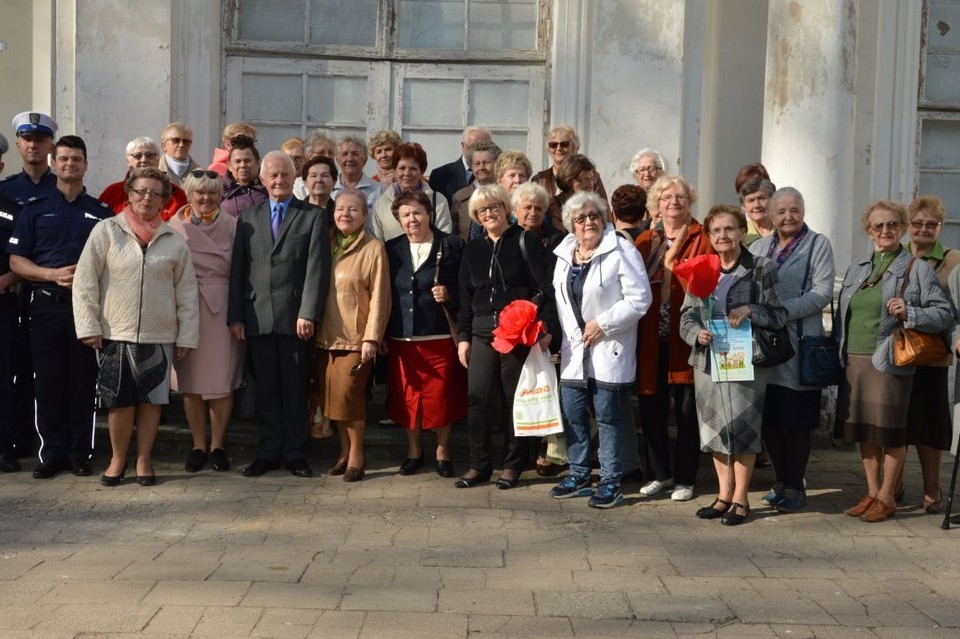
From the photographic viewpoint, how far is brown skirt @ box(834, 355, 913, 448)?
23.9 ft

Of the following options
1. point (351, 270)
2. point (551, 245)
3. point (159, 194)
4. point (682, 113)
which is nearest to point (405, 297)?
point (351, 270)

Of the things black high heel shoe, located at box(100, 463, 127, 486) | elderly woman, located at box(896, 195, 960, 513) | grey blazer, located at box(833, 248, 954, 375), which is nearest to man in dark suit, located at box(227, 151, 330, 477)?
black high heel shoe, located at box(100, 463, 127, 486)

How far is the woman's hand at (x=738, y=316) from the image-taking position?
23.6 ft

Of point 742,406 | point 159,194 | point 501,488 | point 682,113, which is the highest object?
point 682,113

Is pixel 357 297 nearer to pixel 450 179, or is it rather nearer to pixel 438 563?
pixel 450 179

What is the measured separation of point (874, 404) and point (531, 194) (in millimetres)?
2258

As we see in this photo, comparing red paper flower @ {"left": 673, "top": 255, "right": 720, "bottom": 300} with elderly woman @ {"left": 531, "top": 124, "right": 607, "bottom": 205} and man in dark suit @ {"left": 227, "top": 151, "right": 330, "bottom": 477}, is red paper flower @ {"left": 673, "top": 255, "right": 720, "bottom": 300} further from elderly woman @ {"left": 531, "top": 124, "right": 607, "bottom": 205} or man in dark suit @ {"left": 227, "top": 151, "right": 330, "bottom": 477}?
man in dark suit @ {"left": 227, "top": 151, "right": 330, "bottom": 477}

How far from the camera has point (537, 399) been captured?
770 centimetres

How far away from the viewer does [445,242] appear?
8148 mm

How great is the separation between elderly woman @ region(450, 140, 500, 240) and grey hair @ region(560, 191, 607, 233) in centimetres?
111

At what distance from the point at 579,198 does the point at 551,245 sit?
0.53 metres

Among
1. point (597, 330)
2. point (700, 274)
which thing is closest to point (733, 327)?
point (700, 274)

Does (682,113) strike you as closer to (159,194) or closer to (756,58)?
(756,58)

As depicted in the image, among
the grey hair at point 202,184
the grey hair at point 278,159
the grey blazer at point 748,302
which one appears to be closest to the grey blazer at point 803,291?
the grey blazer at point 748,302
